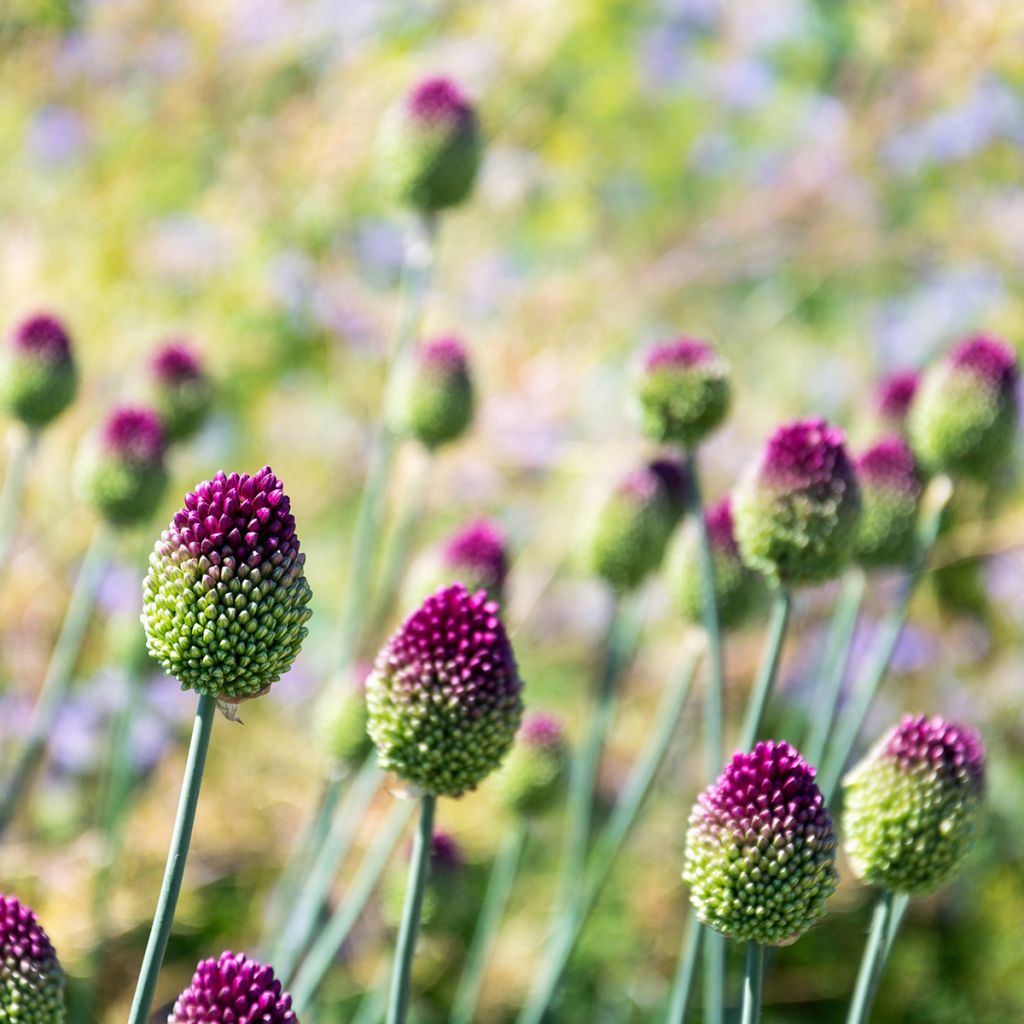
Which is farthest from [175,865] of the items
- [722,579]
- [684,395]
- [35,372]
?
[35,372]

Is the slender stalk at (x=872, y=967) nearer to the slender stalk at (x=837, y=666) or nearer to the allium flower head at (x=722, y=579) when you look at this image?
the slender stalk at (x=837, y=666)

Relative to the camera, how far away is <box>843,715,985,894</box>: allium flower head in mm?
1195

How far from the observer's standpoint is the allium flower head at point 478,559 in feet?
5.84

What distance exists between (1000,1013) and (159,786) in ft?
6.46

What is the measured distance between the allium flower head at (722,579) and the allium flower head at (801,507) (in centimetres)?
38

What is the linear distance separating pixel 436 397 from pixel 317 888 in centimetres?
81

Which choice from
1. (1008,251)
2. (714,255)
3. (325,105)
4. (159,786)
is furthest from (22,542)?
(1008,251)

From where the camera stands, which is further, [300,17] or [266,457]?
[300,17]

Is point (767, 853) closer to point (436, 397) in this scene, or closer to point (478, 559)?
point (478, 559)

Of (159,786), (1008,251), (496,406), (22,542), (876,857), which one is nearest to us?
(876,857)

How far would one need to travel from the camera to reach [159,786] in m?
3.13

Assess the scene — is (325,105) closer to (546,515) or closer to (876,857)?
(546,515)

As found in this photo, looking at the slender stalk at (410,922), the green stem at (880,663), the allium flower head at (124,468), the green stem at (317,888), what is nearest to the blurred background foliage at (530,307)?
the allium flower head at (124,468)

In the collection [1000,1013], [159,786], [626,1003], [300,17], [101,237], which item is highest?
[300,17]
